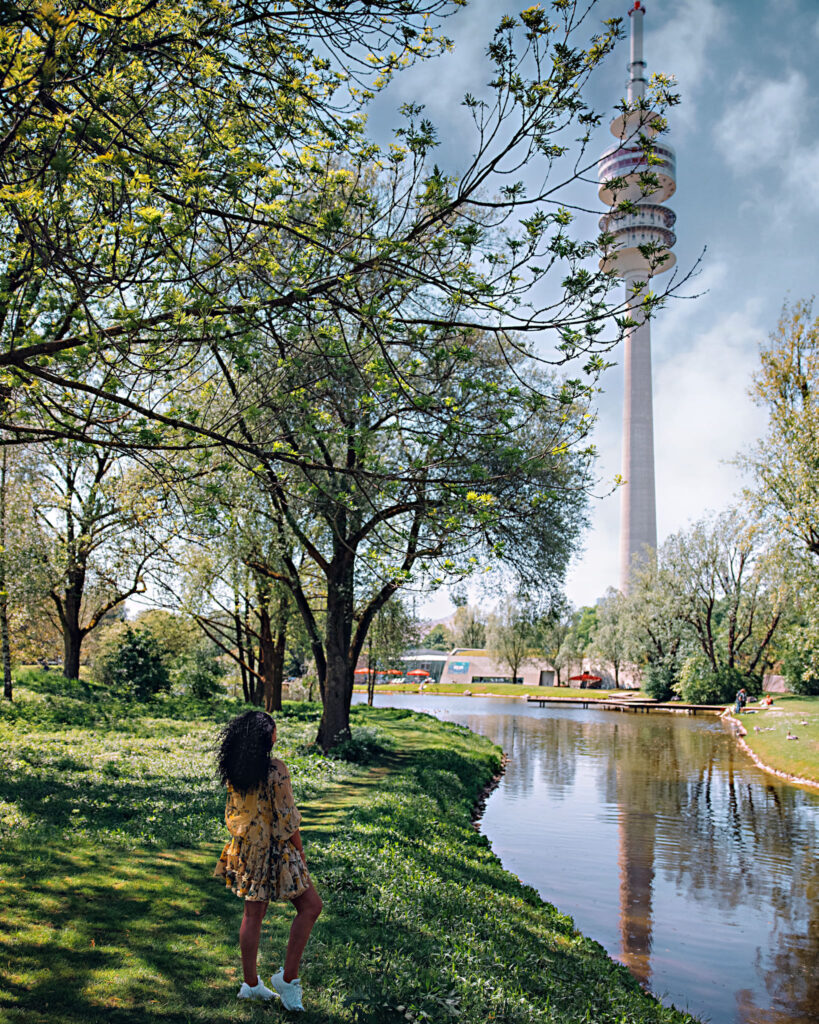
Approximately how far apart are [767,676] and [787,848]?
158 feet

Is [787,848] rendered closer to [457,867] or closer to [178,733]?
[457,867]

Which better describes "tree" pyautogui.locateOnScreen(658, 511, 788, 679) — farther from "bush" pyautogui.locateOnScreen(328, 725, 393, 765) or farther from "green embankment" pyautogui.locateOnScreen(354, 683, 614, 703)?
"bush" pyautogui.locateOnScreen(328, 725, 393, 765)

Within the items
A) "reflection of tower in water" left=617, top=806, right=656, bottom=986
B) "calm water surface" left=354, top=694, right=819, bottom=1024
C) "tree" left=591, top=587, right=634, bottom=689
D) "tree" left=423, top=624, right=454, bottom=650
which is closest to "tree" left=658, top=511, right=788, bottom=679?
"tree" left=591, top=587, right=634, bottom=689

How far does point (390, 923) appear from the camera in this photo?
689 centimetres

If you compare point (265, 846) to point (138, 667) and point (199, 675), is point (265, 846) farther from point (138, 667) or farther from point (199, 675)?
point (199, 675)

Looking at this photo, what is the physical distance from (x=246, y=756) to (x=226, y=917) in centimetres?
269

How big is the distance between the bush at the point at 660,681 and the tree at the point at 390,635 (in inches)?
1131

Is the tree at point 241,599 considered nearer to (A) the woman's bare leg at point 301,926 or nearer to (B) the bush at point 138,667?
(B) the bush at point 138,667

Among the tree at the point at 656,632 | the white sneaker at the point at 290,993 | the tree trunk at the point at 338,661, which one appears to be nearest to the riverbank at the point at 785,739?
the tree at the point at 656,632

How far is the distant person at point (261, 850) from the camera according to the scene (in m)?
4.75

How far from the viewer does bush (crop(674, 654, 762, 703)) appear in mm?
48625

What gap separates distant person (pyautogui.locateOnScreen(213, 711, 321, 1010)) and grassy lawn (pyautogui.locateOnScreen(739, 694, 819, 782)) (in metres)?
20.8

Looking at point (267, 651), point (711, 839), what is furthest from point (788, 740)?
point (267, 651)

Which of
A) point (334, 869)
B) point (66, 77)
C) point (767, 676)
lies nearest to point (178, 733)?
point (334, 869)
